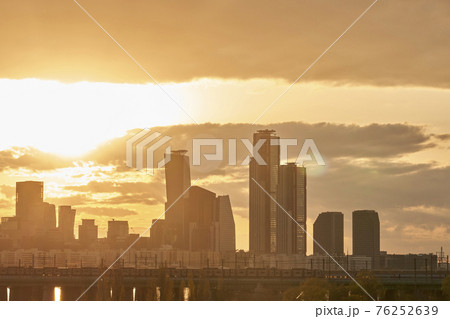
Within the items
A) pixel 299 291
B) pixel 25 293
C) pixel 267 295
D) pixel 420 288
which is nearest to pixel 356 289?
pixel 299 291

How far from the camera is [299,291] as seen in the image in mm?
103250
